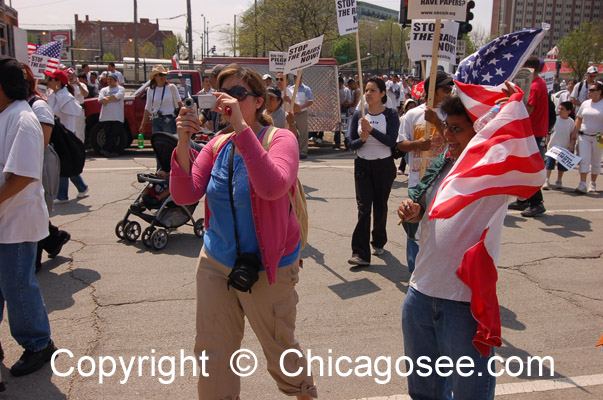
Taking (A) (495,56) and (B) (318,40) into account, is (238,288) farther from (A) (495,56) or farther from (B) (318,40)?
(B) (318,40)

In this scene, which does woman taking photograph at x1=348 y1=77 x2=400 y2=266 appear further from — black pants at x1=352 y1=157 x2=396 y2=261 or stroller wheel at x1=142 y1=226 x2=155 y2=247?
stroller wheel at x1=142 y1=226 x2=155 y2=247

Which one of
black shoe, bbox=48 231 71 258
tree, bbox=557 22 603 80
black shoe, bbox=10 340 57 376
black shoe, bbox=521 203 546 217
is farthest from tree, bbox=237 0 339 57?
black shoe, bbox=10 340 57 376

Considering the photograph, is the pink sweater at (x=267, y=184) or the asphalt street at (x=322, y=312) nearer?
the pink sweater at (x=267, y=184)

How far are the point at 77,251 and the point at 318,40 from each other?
161 inches

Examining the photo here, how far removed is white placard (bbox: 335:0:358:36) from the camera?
6574 millimetres

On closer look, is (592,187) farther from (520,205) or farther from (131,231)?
(131,231)

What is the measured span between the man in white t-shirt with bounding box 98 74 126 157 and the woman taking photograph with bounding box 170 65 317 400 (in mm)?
11023

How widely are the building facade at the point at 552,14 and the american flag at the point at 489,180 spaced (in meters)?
122

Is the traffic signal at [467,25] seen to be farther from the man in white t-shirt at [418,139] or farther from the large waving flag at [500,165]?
the large waving flag at [500,165]

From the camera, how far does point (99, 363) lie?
12.7 feet

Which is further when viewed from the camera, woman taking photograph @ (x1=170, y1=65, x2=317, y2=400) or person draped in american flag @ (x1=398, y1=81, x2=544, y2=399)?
woman taking photograph @ (x1=170, y1=65, x2=317, y2=400)

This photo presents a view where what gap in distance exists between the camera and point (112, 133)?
44.0 ft

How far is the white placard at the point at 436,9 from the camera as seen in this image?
4.51 metres

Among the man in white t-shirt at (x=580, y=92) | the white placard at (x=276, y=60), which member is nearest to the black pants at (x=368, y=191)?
the white placard at (x=276, y=60)
